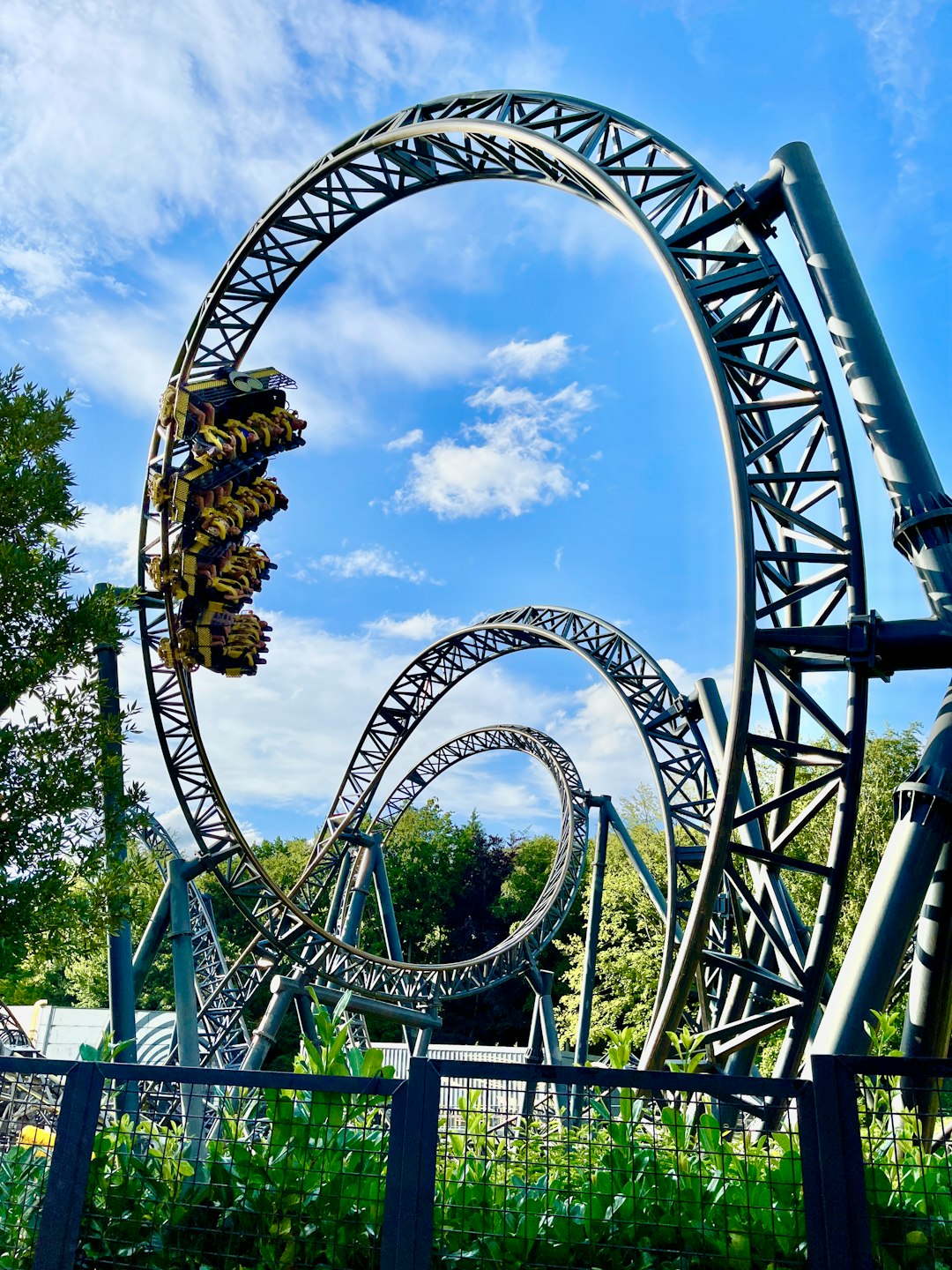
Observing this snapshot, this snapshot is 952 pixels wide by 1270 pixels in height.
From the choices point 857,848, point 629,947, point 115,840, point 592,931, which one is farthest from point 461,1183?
point 629,947

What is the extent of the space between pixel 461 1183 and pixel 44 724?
2.86 meters

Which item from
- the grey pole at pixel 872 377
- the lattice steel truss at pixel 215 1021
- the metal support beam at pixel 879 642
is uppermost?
the grey pole at pixel 872 377

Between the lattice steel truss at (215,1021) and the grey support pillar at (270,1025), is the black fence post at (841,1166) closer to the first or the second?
the lattice steel truss at (215,1021)

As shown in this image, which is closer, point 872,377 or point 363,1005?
point 872,377

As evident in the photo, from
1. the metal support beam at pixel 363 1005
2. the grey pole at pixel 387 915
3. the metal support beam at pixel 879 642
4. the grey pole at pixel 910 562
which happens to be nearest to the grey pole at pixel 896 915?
the grey pole at pixel 910 562

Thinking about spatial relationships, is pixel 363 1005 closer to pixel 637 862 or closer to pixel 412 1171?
pixel 637 862

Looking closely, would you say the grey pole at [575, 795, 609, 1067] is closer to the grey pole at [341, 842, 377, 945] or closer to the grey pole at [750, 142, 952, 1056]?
the grey pole at [341, 842, 377, 945]

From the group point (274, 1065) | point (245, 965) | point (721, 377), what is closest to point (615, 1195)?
point (721, 377)

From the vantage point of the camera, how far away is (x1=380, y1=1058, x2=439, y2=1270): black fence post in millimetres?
2197

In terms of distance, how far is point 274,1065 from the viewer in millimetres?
27516

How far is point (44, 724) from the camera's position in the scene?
4234 mm

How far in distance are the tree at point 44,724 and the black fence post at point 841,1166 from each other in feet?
10.5

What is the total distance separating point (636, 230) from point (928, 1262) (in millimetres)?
4701

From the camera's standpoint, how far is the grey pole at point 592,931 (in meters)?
12.9
